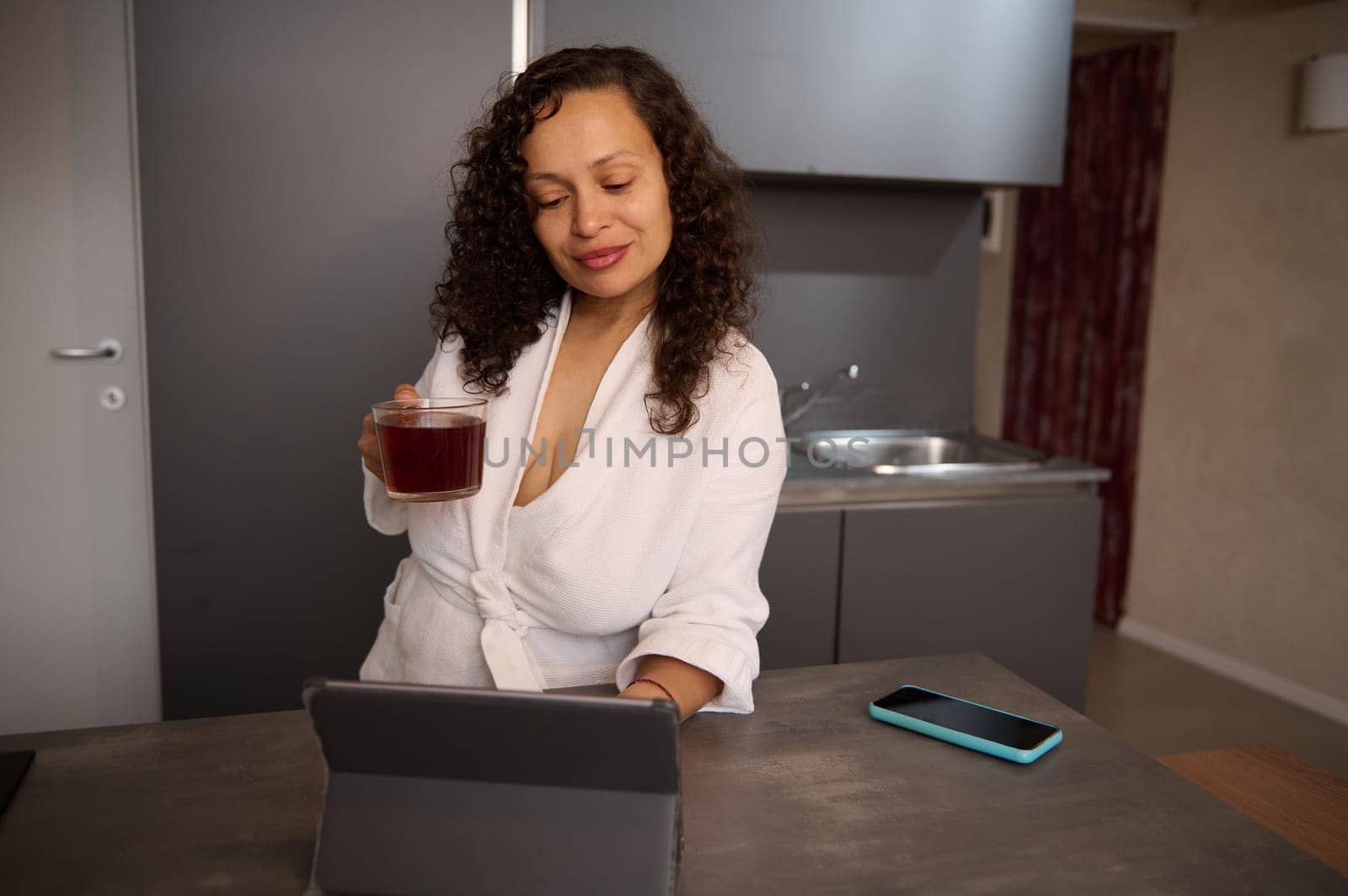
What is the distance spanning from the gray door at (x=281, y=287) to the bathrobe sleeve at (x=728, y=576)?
1377 millimetres

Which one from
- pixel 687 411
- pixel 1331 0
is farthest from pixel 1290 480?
pixel 687 411

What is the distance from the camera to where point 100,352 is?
7.73 ft

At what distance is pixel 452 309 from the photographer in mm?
1443

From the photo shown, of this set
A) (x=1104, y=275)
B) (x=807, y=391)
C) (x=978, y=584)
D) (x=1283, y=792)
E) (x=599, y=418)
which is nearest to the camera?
(x=599, y=418)

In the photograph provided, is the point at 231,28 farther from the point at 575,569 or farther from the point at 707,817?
the point at 707,817

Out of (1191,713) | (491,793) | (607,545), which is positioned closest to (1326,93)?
(1191,713)

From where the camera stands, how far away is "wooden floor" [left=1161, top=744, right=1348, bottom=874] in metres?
1.52

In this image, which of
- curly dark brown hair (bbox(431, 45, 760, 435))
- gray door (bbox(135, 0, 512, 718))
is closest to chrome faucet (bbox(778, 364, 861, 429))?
gray door (bbox(135, 0, 512, 718))

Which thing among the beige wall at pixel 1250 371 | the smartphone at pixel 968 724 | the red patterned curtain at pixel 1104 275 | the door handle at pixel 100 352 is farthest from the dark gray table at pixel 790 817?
the red patterned curtain at pixel 1104 275

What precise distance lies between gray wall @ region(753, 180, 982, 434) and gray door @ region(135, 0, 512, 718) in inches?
38.0

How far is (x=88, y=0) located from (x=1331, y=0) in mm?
3611

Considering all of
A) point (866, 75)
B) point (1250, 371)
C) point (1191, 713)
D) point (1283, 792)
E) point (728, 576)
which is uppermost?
point (866, 75)

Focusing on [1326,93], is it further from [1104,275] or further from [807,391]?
[807,391]

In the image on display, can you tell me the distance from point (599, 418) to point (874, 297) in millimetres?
1872
